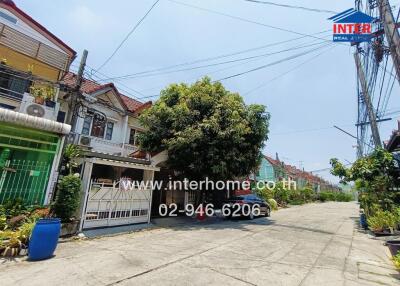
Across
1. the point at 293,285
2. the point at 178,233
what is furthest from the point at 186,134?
the point at 293,285

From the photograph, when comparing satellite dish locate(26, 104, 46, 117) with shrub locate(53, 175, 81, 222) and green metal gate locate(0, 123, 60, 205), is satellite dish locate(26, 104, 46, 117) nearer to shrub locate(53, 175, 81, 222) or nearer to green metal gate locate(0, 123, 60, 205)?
green metal gate locate(0, 123, 60, 205)

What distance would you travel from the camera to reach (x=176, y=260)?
6.77 m

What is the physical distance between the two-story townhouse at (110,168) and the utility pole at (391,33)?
398 inches

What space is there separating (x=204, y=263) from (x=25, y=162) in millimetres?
7489

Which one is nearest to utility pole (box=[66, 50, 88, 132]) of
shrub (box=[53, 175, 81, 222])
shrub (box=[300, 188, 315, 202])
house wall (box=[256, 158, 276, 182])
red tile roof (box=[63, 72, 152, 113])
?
shrub (box=[53, 175, 81, 222])

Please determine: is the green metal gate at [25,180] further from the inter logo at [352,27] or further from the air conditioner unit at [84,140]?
the inter logo at [352,27]

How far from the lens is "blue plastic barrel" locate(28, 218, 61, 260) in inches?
255

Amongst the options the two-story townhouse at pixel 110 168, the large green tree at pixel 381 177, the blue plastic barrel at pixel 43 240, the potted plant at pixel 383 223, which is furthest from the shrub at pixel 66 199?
the large green tree at pixel 381 177

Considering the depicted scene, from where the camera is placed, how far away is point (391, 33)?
724 centimetres

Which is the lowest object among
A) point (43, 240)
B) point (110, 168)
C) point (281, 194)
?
point (43, 240)

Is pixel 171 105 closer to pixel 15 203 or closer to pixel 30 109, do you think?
pixel 30 109

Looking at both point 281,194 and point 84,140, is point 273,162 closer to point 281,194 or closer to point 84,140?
point 281,194

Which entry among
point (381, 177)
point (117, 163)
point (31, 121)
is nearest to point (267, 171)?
point (381, 177)

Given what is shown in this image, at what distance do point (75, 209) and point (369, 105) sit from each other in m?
16.4
